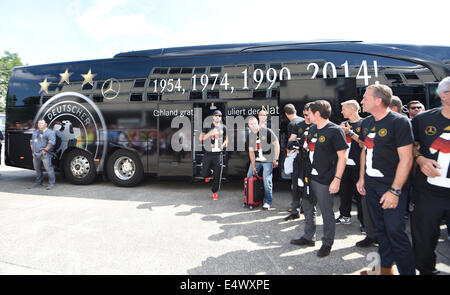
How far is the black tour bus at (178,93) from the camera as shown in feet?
16.6

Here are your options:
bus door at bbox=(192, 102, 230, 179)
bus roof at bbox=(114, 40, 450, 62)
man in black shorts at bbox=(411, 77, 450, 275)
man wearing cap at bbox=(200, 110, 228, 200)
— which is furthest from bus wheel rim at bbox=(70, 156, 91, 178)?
man in black shorts at bbox=(411, 77, 450, 275)

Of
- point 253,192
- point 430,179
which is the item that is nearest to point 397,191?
point 430,179

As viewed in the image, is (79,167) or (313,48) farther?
(79,167)

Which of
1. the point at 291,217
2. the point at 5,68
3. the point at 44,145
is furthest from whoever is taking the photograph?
the point at 5,68

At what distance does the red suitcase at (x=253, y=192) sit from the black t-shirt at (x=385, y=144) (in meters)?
2.55

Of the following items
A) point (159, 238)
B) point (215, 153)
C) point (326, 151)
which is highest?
point (326, 151)

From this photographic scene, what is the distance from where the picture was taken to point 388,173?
225cm

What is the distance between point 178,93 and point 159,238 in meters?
3.57

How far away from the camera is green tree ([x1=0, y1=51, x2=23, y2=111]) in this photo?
28406 millimetres

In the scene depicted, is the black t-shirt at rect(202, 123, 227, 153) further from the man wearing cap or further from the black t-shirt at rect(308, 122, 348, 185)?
the black t-shirt at rect(308, 122, 348, 185)

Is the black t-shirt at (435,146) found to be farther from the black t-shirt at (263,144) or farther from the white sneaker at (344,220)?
the black t-shirt at (263,144)

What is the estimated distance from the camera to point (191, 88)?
5828 millimetres

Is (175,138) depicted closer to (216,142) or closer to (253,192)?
(216,142)

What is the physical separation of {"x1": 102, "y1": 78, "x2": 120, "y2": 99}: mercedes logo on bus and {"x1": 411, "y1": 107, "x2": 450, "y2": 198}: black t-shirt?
619 cm
